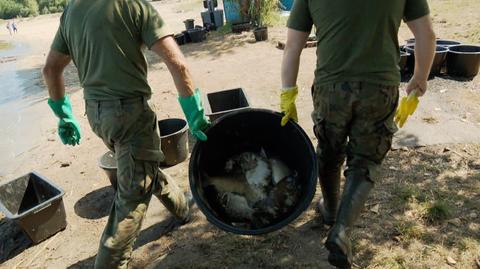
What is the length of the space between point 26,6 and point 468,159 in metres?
47.1

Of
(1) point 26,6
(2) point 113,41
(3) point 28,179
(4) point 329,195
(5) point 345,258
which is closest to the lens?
(5) point 345,258

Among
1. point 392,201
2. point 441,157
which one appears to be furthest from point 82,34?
point 441,157

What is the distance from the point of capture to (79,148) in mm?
5105

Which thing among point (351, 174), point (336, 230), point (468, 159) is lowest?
point (468, 159)

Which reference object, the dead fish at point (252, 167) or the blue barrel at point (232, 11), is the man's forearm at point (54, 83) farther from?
the blue barrel at point (232, 11)

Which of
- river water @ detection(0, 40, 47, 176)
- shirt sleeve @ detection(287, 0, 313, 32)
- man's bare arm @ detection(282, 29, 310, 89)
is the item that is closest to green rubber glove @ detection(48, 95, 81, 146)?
man's bare arm @ detection(282, 29, 310, 89)

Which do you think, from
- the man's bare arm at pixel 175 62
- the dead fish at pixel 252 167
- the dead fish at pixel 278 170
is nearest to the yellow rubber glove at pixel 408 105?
the dead fish at pixel 278 170

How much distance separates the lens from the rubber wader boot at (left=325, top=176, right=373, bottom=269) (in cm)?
216

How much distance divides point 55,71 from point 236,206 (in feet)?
5.29

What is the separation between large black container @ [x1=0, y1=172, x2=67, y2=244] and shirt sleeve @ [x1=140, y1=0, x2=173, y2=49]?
5.50 feet

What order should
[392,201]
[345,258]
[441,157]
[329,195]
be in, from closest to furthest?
[345,258], [329,195], [392,201], [441,157]

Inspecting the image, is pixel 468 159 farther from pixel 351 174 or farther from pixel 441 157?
pixel 351 174

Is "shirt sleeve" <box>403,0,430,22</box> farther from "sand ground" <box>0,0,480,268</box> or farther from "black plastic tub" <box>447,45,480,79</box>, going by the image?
"black plastic tub" <box>447,45,480,79</box>

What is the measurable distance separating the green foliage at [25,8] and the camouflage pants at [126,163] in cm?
4226
